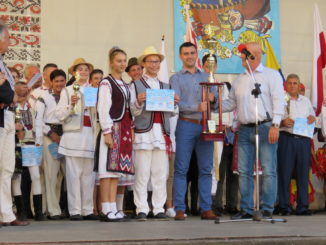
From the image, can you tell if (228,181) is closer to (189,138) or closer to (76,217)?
(189,138)

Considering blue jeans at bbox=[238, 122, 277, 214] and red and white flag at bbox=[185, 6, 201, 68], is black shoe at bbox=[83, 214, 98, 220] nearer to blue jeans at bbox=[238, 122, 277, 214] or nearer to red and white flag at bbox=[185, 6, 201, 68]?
blue jeans at bbox=[238, 122, 277, 214]

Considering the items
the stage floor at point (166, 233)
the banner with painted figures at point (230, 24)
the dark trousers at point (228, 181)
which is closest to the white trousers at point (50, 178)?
the stage floor at point (166, 233)

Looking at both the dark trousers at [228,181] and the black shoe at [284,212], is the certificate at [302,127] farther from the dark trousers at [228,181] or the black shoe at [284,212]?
the black shoe at [284,212]

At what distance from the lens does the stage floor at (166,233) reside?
17.3 feet

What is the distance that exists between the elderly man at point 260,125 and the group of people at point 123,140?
0.01m

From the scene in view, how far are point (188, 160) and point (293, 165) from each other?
2.03m

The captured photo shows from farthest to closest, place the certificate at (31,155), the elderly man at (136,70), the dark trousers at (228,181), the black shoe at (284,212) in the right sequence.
A: 1. the dark trousers at (228,181)
2. the black shoe at (284,212)
3. the elderly man at (136,70)
4. the certificate at (31,155)

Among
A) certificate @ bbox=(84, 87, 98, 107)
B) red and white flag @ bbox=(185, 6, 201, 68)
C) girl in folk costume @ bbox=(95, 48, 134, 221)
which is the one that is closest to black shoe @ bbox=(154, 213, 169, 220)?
girl in folk costume @ bbox=(95, 48, 134, 221)

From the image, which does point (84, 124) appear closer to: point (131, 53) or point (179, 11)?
point (131, 53)

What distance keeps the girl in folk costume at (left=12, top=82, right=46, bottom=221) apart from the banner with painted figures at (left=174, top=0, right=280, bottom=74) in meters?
3.45

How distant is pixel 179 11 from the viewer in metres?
10.6

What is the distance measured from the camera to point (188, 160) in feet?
25.0

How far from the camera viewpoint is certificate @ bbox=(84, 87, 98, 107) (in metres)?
7.80

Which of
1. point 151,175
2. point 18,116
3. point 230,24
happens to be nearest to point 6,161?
point 18,116
